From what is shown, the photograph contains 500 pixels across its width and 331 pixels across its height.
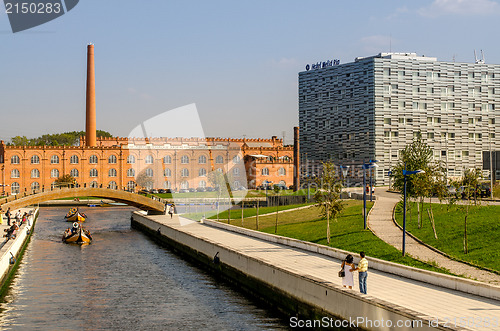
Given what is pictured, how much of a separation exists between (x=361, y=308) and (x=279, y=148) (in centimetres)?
13103

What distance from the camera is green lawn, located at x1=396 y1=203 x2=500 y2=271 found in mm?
31312

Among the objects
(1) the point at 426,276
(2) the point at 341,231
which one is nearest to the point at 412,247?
(1) the point at 426,276

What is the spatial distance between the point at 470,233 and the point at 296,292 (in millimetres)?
14320

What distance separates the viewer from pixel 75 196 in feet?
246

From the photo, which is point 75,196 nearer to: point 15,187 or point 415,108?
point 15,187

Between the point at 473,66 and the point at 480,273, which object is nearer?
the point at 480,273

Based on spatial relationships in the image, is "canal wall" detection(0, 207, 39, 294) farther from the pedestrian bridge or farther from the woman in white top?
the woman in white top

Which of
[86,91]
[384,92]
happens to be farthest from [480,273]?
[86,91]

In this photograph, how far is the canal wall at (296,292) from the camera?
2106cm

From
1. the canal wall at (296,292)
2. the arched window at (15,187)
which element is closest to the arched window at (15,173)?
the arched window at (15,187)

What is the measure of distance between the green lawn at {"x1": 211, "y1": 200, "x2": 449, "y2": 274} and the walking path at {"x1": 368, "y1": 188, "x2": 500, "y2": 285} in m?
0.70

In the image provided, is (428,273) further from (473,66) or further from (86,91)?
(86,91)

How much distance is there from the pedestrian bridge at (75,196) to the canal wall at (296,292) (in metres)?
32.2

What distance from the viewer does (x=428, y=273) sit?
2664 cm
